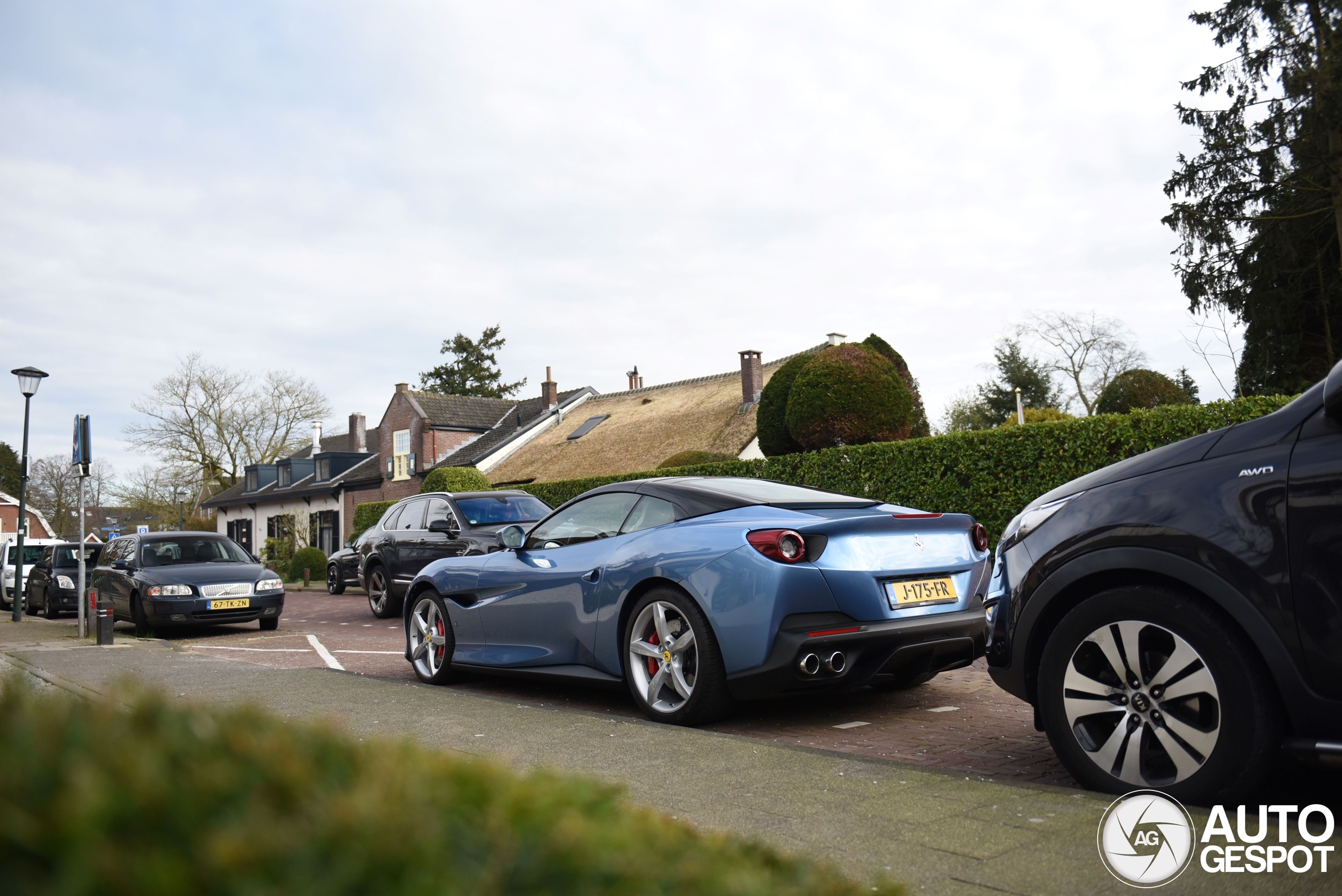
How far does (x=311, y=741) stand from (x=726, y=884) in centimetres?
52

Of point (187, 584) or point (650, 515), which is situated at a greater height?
point (650, 515)

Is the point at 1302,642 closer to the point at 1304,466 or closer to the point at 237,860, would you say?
the point at 1304,466

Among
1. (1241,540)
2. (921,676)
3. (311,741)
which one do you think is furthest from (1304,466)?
(311,741)

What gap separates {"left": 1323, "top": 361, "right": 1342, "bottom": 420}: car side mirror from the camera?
128 inches

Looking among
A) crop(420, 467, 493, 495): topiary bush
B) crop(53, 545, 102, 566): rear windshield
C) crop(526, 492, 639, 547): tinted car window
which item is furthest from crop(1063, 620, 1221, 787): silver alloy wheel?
crop(420, 467, 493, 495): topiary bush

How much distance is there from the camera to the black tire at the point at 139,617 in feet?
43.0

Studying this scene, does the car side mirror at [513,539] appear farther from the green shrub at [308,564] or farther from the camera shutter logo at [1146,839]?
the green shrub at [308,564]

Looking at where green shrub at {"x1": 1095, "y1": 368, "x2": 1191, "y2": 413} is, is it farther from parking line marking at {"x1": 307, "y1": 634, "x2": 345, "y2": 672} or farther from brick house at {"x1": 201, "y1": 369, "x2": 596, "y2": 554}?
parking line marking at {"x1": 307, "y1": 634, "x2": 345, "y2": 672}

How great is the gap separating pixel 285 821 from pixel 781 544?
14.0 feet

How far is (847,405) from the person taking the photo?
2062cm

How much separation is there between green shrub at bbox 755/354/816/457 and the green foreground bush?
2186 centimetres

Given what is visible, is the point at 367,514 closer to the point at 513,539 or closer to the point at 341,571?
→ the point at 341,571

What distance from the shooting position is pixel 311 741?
121 cm

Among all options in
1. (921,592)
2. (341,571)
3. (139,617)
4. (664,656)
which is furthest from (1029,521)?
(341,571)
